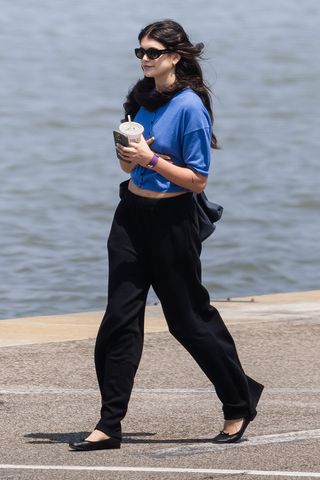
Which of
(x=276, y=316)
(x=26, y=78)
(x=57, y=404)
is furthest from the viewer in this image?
(x=26, y=78)

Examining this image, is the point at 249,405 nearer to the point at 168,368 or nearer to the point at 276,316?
the point at 168,368

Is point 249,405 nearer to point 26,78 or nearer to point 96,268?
point 96,268

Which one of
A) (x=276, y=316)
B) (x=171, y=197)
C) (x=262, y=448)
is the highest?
(x=171, y=197)

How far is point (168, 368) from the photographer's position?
8469 mm

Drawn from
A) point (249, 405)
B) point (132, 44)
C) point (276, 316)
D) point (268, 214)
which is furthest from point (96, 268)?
point (132, 44)

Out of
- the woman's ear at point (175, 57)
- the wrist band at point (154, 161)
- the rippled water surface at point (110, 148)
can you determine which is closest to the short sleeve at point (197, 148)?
the wrist band at point (154, 161)

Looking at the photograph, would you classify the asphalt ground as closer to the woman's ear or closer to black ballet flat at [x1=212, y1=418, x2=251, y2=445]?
black ballet flat at [x1=212, y1=418, x2=251, y2=445]

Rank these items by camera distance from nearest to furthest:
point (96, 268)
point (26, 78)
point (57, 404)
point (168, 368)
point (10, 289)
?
point (57, 404), point (168, 368), point (10, 289), point (96, 268), point (26, 78)

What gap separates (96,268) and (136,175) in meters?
10.2

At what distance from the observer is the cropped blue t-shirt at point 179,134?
6.57 m

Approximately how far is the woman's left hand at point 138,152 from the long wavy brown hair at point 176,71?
26cm

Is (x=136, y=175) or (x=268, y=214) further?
(x=268, y=214)

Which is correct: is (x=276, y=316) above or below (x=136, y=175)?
below

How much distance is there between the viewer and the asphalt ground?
6398 millimetres
